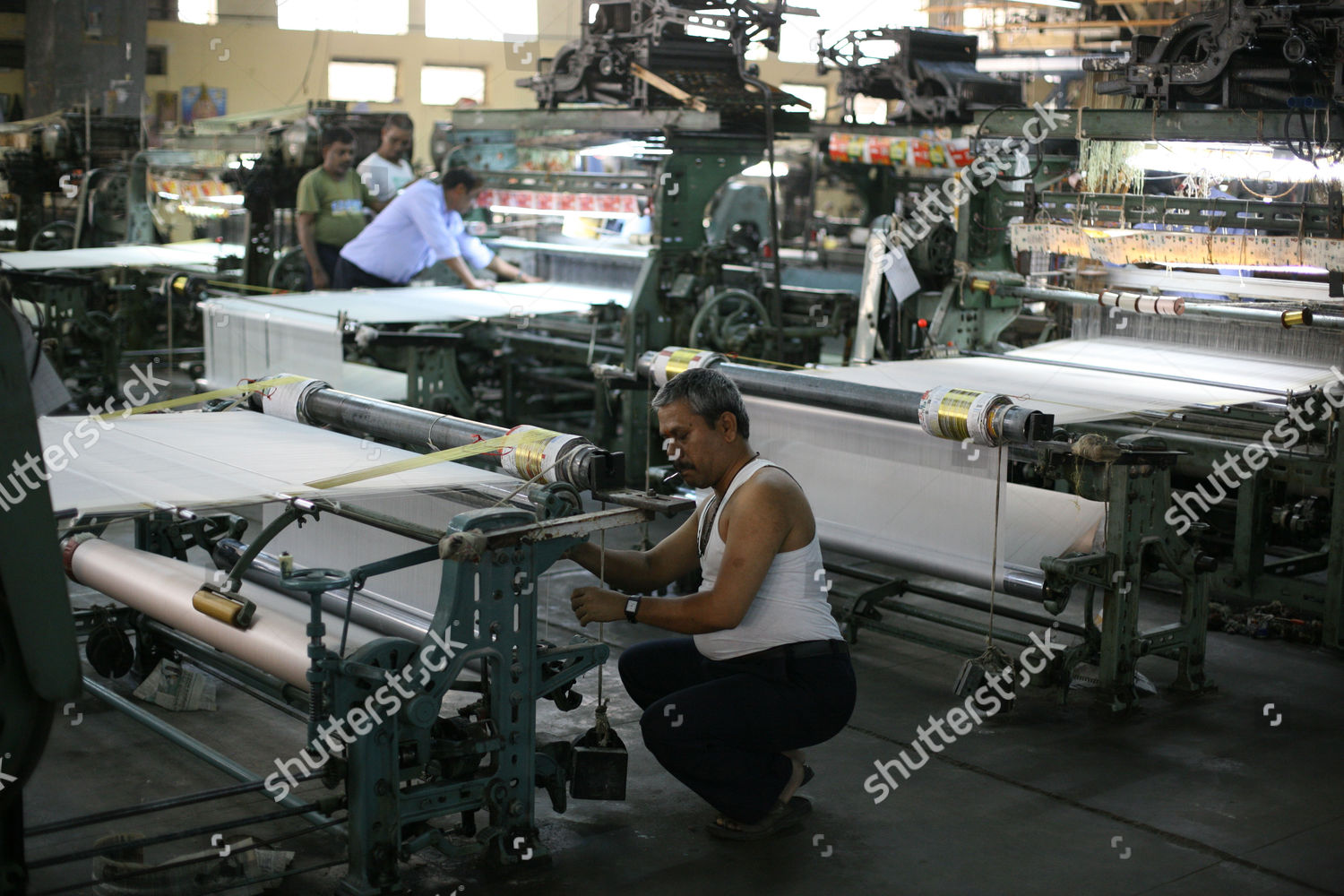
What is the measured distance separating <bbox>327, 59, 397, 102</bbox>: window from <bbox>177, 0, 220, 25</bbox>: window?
5.22ft

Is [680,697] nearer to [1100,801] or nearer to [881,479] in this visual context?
[1100,801]

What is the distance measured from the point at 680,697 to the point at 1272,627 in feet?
9.85

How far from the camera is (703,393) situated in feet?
11.5

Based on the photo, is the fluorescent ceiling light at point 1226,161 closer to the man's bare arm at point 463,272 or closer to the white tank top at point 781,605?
the white tank top at point 781,605

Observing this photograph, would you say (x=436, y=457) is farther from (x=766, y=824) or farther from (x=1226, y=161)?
(x=1226, y=161)

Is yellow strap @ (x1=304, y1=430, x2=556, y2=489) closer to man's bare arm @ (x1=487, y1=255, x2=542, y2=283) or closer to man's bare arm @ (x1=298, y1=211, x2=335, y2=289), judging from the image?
man's bare arm @ (x1=487, y1=255, x2=542, y2=283)

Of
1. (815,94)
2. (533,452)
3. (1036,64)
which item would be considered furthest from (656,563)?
(815,94)

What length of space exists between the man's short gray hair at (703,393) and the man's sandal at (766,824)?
1003mm

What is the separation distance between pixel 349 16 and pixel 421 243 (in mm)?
11023

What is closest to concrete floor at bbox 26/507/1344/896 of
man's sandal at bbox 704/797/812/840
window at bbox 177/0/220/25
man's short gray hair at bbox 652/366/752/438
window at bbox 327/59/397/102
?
man's sandal at bbox 704/797/812/840

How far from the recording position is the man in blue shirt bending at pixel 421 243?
8375mm

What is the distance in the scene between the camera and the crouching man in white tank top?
3.44 m

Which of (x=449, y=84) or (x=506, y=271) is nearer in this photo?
(x=506, y=271)

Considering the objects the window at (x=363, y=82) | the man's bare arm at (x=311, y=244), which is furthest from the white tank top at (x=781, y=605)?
the window at (x=363, y=82)
